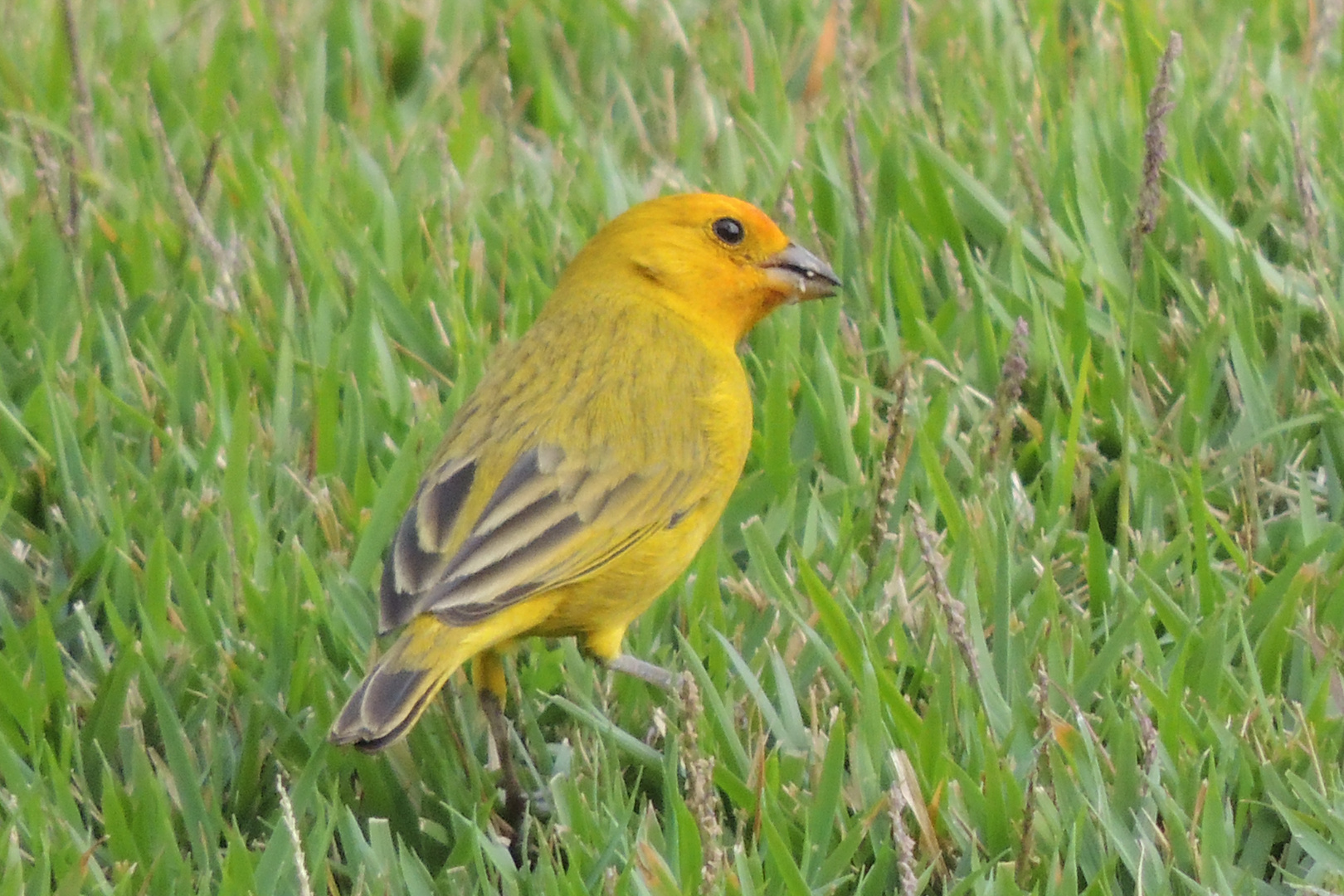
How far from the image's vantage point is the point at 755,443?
4.55 m

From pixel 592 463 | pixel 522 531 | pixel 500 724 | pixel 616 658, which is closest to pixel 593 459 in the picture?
pixel 592 463

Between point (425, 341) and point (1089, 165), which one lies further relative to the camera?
point (1089, 165)

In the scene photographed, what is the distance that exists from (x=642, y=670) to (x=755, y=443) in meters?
0.92

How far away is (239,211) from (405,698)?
2523 mm

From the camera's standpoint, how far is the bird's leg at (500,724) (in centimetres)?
362

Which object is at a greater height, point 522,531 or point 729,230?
point 729,230

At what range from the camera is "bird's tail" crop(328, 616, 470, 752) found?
3188 mm

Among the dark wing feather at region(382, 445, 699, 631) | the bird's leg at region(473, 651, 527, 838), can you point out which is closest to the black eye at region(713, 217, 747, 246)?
the dark wing feather at region(382, 445, 699, 631)

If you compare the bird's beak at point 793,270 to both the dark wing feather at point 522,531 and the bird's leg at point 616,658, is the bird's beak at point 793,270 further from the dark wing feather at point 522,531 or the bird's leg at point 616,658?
the bird's leg at point 616,658

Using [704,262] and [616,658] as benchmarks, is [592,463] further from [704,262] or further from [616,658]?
[704,262]

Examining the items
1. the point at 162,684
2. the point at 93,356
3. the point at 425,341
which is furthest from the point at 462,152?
the point at 162,684

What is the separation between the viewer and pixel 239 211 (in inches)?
215

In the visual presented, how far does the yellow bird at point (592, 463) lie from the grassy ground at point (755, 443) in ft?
0.60

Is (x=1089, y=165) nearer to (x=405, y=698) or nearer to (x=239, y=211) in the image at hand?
(x=239, y=211)
